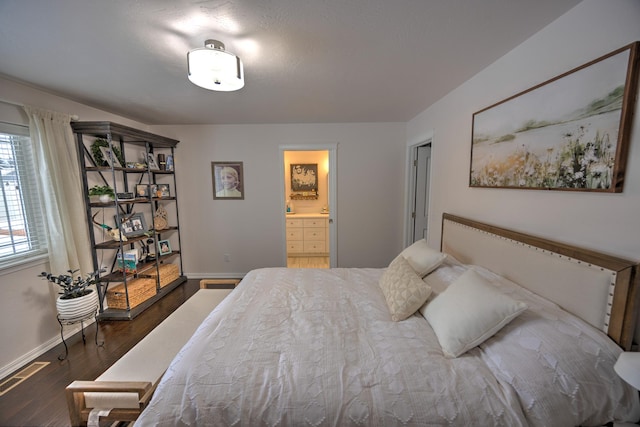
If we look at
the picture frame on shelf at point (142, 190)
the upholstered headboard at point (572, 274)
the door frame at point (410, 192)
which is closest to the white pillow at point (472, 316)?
the upholstered headboard at point (572, 274)

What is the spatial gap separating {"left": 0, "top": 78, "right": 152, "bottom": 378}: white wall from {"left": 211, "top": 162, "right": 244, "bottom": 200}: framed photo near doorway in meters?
1.68

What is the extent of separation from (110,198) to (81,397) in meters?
1.99

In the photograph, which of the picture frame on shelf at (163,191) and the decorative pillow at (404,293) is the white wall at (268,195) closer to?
the picture frame on shelf at (163,191)

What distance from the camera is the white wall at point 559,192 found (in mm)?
959

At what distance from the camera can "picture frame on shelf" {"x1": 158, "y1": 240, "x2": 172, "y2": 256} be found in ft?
11.0

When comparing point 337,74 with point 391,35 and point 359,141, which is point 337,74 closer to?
point 391,35

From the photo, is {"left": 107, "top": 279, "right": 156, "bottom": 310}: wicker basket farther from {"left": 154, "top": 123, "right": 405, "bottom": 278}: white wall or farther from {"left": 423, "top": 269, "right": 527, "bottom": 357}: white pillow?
{"left": 423, "top": 269, "right": 527, "bottom": 357}: white pillow

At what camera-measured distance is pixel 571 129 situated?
1154 mm

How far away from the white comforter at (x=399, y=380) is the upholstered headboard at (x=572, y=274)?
0.23 ft

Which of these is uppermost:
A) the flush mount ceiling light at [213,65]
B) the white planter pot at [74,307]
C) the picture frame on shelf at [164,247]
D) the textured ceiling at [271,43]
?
the textured ceiling at [271,43]

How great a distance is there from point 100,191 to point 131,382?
2130mm

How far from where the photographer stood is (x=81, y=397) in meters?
1.24

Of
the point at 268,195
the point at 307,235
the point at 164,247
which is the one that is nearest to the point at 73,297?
the point at 164,247

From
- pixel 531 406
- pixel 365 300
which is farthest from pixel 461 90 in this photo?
pixel 531 406
